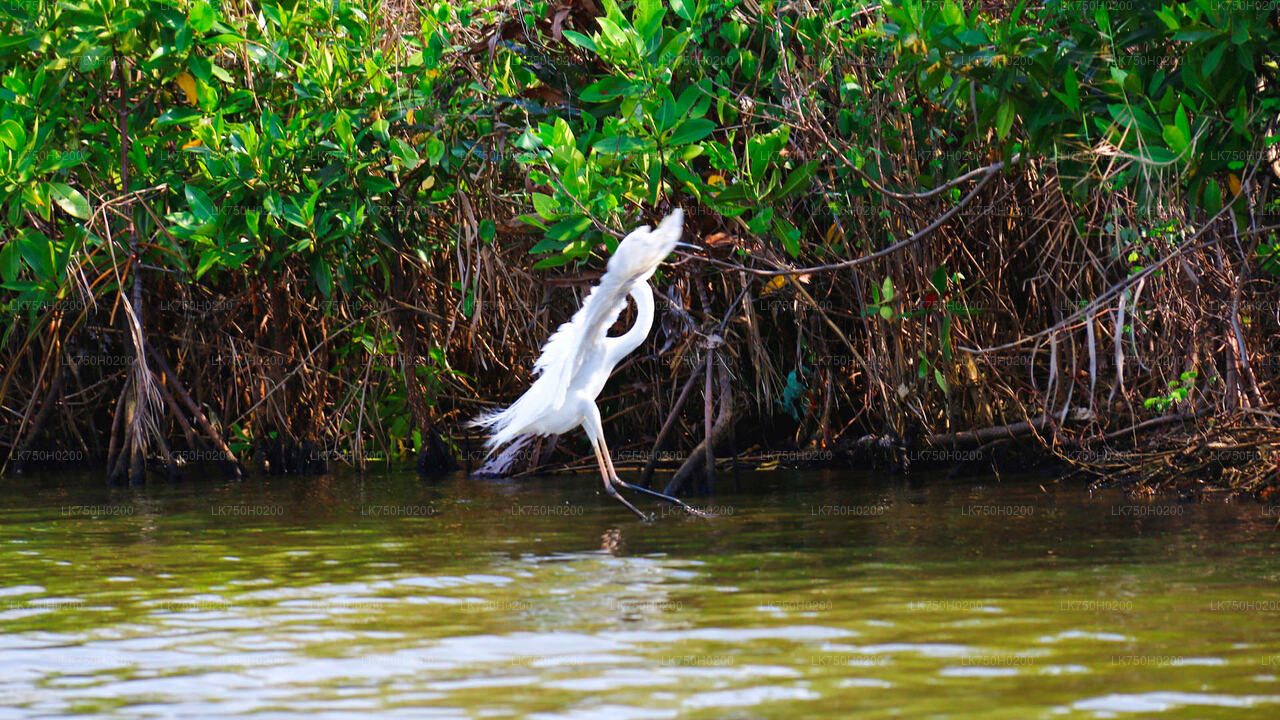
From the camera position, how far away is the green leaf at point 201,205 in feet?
25.3

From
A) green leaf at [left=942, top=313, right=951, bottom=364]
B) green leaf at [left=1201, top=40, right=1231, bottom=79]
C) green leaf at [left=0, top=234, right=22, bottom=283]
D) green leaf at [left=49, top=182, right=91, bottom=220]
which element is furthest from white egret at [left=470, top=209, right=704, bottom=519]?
green leaf at [left=0, top=234, right=22, bottom=283]

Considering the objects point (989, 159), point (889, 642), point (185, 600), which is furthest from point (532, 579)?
point (989, 159)

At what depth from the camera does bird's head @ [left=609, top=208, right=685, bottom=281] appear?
18.2 feet

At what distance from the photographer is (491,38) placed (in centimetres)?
765

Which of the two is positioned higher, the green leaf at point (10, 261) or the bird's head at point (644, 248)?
the green leaf at point (10, 261)

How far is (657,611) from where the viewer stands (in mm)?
4176

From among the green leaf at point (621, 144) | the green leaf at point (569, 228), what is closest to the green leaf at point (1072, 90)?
the green leaf at point (621, 144)

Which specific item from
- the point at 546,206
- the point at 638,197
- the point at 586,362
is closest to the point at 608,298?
the point at 546,206

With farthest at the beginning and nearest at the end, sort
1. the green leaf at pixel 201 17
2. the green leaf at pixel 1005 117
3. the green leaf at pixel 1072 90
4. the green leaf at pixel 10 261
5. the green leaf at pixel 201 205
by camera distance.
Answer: the green leaf at pixel 10 261, the green leaf at pixel 201 205, the green leaf at pixel 201 17, the green leaf at pixel 1005 117, the green leaf at pixel 1072 90

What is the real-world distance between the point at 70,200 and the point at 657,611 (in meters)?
5.20

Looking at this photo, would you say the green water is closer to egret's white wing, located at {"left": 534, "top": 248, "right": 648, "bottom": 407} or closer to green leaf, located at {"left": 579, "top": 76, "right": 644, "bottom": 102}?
egret's white wing, located at {"left": 534, "top": 248, "right": 648, "bottom": 407}

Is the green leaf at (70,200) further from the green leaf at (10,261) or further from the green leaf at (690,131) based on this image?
the green leaf at (690,131)

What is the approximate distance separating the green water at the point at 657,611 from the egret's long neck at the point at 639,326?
0.84 meters

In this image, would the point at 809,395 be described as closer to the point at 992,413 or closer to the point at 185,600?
the point at 992,413
